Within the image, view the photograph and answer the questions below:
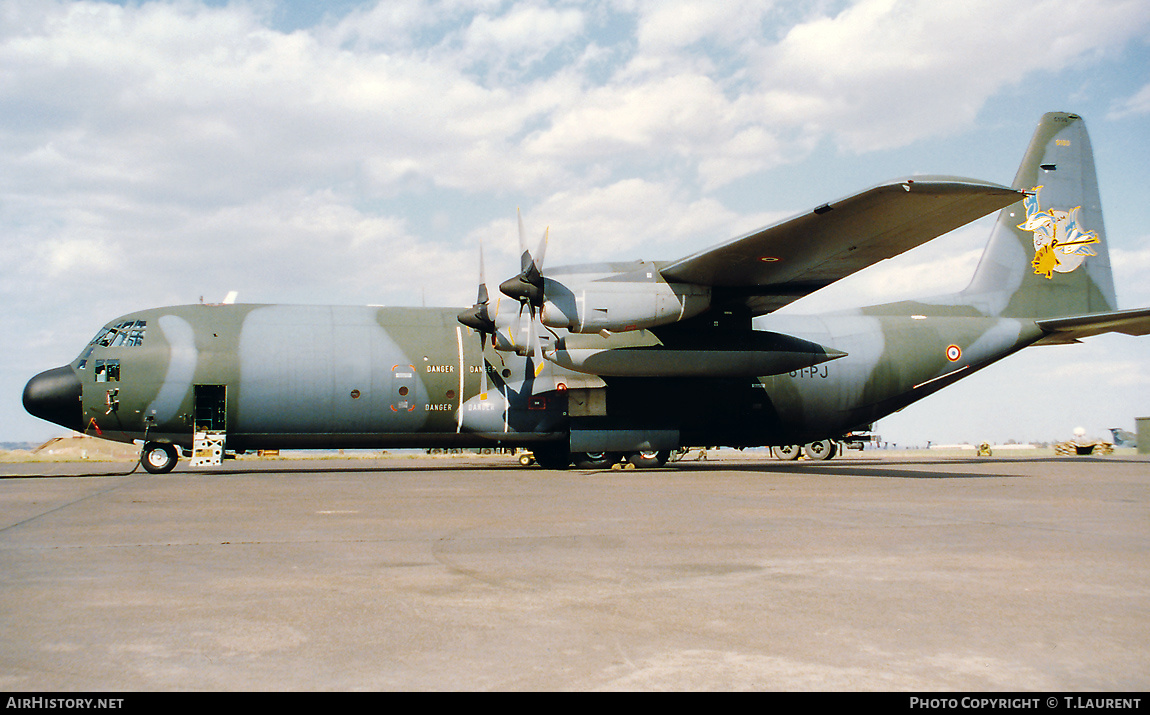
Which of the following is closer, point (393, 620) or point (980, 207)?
point (393, 620)

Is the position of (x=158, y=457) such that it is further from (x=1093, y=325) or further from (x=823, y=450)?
(x=1093, y=325)

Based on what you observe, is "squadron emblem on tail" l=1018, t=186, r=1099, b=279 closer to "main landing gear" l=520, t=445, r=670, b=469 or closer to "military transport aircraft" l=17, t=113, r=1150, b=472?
"military transport aircraft" l=17, t=113, r=1150, b=472

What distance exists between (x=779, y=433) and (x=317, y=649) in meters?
19.8

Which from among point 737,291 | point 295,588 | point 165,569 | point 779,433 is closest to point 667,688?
point 295,588

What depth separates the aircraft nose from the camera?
18.7 meters

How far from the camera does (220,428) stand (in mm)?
19406

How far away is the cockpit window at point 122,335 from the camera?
1939 centimetres

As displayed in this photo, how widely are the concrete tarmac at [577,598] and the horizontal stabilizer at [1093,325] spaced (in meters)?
13.7

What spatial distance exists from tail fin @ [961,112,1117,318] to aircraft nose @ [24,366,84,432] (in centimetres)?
2504

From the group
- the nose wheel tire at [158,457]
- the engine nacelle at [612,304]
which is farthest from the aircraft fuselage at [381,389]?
the engine nacelle at [612,304]

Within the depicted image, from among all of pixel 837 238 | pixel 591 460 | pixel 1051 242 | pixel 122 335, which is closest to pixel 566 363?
pixel 591 460

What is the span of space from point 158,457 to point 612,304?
12.2 metres

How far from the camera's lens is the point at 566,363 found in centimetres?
1855

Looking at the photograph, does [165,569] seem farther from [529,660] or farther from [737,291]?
[737,291]
